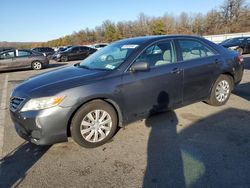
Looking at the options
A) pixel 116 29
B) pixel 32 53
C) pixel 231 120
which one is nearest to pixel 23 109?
pixel 231 120

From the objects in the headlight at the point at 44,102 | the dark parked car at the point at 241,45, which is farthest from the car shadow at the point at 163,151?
the dark parked car at the point at 241,45

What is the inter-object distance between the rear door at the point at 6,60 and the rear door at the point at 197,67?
1404 cm

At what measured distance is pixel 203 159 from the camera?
3451 mm

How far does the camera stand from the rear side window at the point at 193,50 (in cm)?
493

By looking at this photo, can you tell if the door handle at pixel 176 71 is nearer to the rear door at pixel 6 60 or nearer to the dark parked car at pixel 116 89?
the dark parked car at pixel 116 89

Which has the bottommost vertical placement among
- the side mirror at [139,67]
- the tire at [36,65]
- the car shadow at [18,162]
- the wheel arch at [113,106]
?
the car shadow at [18,162]

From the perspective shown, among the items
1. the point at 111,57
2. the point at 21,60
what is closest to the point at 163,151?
the point at 111,57

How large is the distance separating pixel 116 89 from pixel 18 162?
5.80 ft

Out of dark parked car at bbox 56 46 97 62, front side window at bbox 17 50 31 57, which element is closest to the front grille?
front side window at bbox 17 50 31 57

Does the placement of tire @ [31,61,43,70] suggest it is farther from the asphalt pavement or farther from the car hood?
the car hood

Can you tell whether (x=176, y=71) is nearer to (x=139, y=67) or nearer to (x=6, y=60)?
(x=139, y=67)

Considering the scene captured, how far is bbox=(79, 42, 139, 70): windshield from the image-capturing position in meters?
4.37

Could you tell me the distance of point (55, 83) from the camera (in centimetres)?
387

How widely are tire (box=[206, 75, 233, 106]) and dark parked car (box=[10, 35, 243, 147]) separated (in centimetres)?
→ 2
